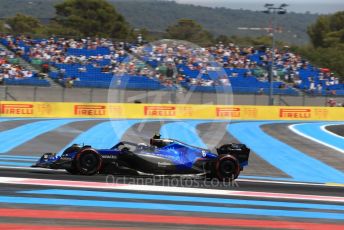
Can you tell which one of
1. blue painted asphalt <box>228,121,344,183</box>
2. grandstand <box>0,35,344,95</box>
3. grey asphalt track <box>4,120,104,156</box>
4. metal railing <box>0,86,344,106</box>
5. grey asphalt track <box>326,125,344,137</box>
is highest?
grandstand <box>0,35,344,95</box>

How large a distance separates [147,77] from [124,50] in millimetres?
7210

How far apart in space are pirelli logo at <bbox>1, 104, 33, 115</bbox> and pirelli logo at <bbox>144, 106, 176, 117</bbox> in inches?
262

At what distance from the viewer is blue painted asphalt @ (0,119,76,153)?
17.6 m

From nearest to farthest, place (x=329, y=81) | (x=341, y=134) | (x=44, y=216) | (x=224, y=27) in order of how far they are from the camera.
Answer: (x=44, y=216)
(x=341, y=134)
(x=329, y=81)
(x=224, y=27)

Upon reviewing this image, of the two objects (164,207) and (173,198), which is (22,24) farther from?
(164,207)

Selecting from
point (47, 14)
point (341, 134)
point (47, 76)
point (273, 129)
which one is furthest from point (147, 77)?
point (47, 14)

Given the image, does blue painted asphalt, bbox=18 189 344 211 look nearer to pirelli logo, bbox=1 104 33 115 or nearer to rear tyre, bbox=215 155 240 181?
rear tyre, bbox=215 155 240 181

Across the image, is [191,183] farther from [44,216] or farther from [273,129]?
[273,129]

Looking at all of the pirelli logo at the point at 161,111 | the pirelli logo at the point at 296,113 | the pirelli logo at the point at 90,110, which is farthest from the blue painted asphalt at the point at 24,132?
the pirelli logo at the point at 296,113

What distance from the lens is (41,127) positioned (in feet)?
78.1

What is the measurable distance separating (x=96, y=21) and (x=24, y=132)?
69.6 m

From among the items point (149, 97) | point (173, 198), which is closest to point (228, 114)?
point (149, 97)

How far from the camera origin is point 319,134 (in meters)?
26.0

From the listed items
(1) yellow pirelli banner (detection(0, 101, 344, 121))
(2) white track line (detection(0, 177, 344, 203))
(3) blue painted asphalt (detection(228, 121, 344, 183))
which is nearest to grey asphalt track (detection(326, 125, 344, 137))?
(3) blue painted asphalt (detection(228, 121, 344, 183))
